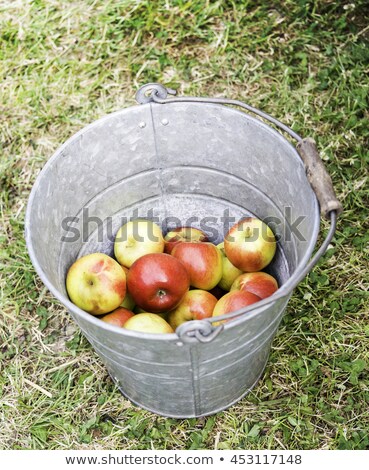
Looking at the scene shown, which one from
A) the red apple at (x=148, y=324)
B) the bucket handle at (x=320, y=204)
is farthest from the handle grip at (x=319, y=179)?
the red apple at (x=148, y=324)

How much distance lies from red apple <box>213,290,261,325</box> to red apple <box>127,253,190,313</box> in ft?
0.45

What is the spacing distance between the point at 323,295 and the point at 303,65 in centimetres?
129

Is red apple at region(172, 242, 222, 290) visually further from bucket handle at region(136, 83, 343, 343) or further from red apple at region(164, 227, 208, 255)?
bucket handle at region(136, 83, 343, 343)

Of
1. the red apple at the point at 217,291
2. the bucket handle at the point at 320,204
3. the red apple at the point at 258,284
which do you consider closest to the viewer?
the bucket handle at the point at 320,204

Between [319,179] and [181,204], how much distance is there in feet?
2.66

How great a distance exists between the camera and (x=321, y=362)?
2.18 meters

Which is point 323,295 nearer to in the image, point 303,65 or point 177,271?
point 177,271

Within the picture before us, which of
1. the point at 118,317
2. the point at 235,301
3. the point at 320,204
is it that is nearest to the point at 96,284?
the point at 118,317

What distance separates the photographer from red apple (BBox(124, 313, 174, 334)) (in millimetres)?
1797

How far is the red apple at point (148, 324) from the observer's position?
5.90 feet

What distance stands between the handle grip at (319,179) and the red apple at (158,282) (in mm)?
509

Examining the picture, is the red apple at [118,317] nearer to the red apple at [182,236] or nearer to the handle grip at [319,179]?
the red apple at [182,236]

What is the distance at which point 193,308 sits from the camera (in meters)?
1.94

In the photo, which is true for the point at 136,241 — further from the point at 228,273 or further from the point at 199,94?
the point at 199,94
